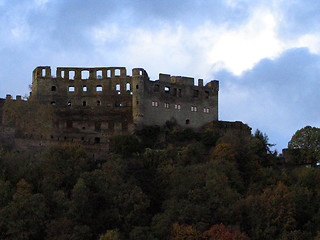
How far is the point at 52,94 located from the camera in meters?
71.2

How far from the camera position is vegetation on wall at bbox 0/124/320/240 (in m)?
46.9

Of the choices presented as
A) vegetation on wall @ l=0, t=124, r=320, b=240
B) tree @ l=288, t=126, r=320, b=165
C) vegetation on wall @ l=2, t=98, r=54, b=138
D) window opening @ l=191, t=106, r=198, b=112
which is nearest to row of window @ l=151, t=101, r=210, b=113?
window opening @ l=191, t=106, r=198, b=112

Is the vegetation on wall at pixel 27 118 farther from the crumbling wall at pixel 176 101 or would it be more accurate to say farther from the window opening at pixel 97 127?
the crumbling wall at pixel 176 101

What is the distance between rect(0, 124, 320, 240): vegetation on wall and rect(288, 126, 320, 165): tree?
10.7 ft

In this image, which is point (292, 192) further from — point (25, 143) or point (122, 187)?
point (25, 143)

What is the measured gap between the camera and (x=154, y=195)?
53844 millimetres

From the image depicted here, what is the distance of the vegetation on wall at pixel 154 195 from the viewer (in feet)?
154

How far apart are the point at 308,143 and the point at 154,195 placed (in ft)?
59.2

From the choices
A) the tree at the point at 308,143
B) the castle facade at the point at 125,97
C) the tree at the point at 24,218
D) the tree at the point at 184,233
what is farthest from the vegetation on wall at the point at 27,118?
the tree at the point at 308,143

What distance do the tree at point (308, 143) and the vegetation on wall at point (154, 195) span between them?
3270mm

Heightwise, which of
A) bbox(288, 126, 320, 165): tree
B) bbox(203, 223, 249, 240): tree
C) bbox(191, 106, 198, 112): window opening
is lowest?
bbox(203, 223, 249, 240): tree

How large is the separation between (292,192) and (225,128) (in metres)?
19.0

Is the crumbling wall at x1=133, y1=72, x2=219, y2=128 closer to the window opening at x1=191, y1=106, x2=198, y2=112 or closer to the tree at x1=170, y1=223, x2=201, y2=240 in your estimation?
the window opening at x1=191, y1=106, x2=198, y2=112

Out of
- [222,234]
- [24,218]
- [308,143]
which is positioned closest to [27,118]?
[24,218]
